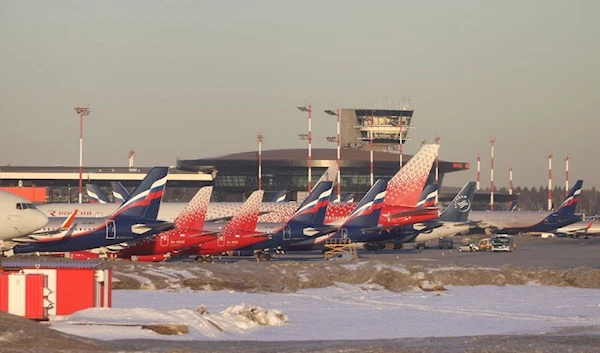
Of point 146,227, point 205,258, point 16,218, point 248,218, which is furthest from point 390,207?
point 16,218

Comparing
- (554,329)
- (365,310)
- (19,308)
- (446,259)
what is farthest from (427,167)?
(19,308)

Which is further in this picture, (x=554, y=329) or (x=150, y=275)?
(x=150, y=275)

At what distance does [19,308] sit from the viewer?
120ft

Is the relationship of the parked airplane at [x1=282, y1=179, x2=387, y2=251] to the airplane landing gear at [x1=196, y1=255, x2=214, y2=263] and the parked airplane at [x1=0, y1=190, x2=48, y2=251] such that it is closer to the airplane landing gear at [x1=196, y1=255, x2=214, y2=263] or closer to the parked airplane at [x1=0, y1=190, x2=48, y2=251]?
the airplane landing gear at [x1=196, y1=255, x2=214, y2=263]

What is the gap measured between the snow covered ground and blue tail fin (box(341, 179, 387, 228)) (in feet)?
102

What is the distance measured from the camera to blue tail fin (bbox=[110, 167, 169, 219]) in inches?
2936

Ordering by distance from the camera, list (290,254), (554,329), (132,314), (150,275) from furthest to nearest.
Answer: (290,254) < (150,275) < (554,329) < (132,314)

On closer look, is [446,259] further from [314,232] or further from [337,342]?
[337,342]

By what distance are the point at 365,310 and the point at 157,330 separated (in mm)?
15173

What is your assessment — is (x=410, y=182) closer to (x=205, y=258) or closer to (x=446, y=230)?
(x=446, y=230)

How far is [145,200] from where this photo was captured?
→ 74938 millimetres

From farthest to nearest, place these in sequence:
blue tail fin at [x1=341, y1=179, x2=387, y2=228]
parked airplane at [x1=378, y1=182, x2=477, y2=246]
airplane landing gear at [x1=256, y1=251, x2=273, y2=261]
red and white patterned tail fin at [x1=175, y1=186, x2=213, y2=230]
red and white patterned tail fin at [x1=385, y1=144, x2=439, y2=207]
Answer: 1. parked airplane at [x1=378, y1=182, x2=477, y2=246]
2. red and white patterned tail fin at [x1=385, y1=144, x2=439, y2=207]
3. blue tail fin at [x1=341, y1=179, x2=387, y2=228]
4. airplane landing gear at [x1=256, y1=251, x2=273, y2=261]
5. red and white patterned tail fin at [x1=175, y1=186, x2=213, y2=230]

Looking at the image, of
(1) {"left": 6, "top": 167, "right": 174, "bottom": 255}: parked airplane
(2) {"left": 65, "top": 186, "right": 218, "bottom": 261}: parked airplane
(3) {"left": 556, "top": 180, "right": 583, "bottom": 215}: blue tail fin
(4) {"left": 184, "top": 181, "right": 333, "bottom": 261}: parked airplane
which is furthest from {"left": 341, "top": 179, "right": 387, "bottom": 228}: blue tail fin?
(3) {"left": 556, "top": 180, "right": 583, "bottom": 215}: blue tail fin

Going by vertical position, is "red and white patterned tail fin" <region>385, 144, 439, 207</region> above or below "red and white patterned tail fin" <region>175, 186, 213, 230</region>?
above
